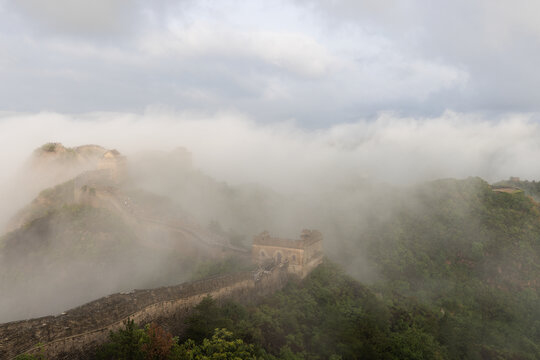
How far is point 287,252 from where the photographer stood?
2873cm

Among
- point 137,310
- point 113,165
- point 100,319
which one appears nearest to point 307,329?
point 137,310

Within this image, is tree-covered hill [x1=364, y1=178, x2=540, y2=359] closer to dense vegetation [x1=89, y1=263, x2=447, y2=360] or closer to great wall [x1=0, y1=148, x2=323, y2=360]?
dense vegetation [x1=89, y1=263, x2=447, y2=360]

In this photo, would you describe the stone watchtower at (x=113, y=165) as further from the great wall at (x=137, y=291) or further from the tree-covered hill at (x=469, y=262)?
the tree-covered hill at (x=469, y=262)

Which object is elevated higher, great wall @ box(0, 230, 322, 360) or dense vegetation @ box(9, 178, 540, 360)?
great wall @ box(0, 230, 322, 360)

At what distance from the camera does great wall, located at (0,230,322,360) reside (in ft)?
37.8

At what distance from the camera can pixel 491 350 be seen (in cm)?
3012

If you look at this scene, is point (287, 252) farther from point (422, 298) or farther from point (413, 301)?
point (422, 298)

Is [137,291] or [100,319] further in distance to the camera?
[137,291]

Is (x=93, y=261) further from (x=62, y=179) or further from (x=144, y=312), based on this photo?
(x=62, y=179)

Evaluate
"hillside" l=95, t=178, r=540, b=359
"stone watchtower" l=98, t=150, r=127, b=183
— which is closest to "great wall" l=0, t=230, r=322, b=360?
"hillside" l=95, t=178, r=540, b=359

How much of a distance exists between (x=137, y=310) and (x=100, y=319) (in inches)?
67.9

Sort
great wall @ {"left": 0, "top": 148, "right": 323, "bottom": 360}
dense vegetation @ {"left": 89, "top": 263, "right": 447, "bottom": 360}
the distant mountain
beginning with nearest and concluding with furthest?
great wall @ {"left": 0, "top": 148, "right": 323, "bottom": 360}, dense vegetation @ {"left": 89, "top": 263, "right": 447, "bottom": 360}, the distant mountain

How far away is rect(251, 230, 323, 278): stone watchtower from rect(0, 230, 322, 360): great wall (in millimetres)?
76

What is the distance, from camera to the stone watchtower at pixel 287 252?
93.5 ft
